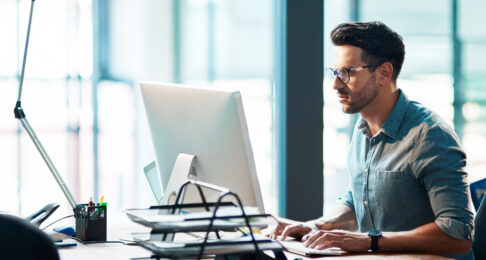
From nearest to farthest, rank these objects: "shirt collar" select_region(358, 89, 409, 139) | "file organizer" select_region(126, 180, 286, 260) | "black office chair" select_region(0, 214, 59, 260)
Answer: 1. "black office chair" select_region(0, 214, 59, 260)
2. "file organizer" select_region(126, 180, 286, 260)
3. "shirt collar" select_region(358, 89, 409, 139)

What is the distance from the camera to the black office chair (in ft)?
3.51

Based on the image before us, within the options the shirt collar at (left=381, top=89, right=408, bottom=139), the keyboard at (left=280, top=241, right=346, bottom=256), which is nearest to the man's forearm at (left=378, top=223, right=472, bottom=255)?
the keyboard at (left=280, top=241, right=346, bottom=256)

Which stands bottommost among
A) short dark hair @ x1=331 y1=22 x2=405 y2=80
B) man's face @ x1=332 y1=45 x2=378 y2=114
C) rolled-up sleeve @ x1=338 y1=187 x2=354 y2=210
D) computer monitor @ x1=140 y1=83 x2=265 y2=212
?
rolled-up sleeve @ x1=338 y1=187 x2=354 y2=210

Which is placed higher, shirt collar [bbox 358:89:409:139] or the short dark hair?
the short dark hair

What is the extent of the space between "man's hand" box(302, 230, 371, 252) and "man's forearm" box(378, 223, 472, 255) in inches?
1.9

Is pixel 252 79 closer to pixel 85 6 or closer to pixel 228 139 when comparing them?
pixel 85 6

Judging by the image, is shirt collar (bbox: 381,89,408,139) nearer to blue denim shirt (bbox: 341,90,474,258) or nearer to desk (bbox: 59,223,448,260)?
blue denim shirt (bbox: 341,90,474,258)

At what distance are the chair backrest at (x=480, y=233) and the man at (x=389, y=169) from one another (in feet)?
0.30

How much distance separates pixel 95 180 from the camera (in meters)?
6.15

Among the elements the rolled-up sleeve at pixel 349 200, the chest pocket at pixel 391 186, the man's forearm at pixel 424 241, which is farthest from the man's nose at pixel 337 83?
the man's forearm at pixel 424 241

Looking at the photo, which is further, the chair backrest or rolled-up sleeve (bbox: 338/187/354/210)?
rolled-up sleeve (bbox: 338/187/354/210)

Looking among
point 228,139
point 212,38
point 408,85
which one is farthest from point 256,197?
point 408,85

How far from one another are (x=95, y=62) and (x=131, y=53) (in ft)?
1.24

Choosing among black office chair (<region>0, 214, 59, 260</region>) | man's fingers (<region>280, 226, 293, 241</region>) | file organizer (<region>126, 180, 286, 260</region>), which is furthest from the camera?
man's fingers (<region>280, 226, 293, 241</region>)
